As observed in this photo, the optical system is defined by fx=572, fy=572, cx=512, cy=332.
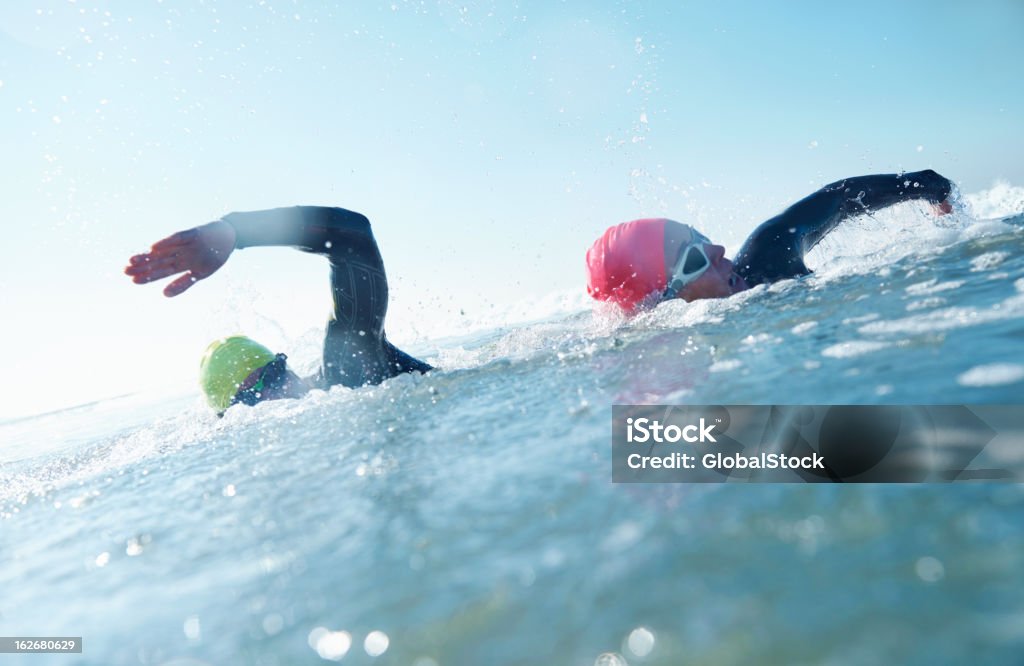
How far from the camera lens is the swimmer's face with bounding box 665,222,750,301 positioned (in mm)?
5406

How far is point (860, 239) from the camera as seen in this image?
7.00 meters

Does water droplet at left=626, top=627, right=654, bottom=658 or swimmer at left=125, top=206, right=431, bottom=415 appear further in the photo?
swimmer at left=125, top=206, right=431, bottom=415

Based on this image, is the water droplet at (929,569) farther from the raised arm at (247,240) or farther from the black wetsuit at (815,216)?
the black wetsuit at (815,216)

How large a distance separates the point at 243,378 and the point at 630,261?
404 centimetres

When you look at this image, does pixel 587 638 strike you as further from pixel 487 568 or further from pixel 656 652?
pixel 487 568

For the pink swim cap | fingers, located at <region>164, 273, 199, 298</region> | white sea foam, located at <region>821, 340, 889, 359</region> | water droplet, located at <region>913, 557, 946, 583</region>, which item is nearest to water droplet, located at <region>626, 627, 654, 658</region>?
water droplet, located at <region>913, 557, 946, 583</region>

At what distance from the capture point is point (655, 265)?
544cm

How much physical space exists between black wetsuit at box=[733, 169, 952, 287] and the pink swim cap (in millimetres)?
1092

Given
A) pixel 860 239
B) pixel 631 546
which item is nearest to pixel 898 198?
pixel 860 239

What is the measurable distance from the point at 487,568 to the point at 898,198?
635cm

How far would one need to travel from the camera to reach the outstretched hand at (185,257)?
3422 millimetres

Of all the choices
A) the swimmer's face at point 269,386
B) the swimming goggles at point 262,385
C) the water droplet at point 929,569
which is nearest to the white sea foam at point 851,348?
the water droplet at point 929,569

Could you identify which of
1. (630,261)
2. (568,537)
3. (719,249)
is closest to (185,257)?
(568,537)

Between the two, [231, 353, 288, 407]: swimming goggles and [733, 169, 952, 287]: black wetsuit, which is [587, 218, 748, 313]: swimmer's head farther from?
[231, 353, 288, 407]: swimming goggles
